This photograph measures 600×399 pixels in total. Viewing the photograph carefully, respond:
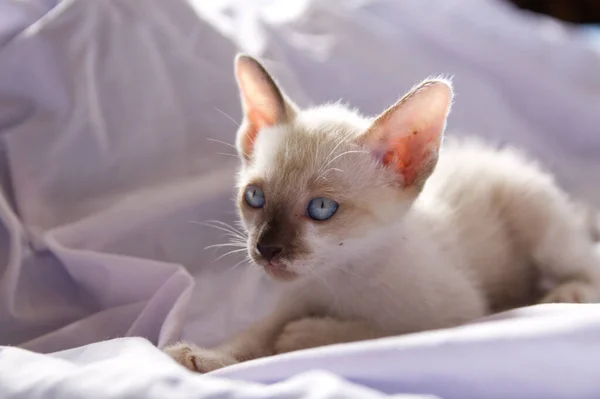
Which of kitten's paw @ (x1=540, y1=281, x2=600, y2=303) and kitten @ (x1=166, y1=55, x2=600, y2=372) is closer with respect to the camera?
kitten @ (x1=166, y1=55, x2=600, y2=372)

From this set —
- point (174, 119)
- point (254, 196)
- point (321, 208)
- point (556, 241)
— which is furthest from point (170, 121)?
point (556, 241)

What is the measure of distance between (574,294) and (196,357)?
Answer: 28.2 inches

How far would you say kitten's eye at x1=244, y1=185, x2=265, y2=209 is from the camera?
101cm

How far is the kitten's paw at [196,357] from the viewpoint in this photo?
0.93 metres

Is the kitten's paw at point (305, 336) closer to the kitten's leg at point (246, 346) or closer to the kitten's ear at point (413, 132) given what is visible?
the kitten's leg at point (246, 346)

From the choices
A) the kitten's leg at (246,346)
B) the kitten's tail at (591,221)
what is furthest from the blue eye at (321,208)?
the kitten's tail at (591,221)

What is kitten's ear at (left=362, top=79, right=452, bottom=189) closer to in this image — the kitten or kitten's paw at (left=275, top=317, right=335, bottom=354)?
the kitten

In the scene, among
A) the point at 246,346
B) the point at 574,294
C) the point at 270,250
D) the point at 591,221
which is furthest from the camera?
the point at 591,221

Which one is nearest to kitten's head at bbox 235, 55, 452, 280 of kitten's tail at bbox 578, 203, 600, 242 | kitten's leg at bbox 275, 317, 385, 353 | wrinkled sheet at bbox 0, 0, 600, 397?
kitten's leg at bbox 275, 317, 385, 353

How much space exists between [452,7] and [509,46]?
250mm

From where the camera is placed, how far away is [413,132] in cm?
98

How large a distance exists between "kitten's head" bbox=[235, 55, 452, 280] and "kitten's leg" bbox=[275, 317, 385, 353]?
11cm

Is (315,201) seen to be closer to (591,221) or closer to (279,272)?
(279,272)

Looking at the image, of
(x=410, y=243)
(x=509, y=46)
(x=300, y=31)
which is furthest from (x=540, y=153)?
(x=410, y=243)
